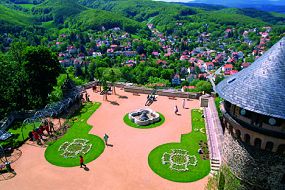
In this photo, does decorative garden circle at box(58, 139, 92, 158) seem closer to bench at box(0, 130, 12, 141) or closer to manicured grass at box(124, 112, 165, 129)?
bench at box(0, 130, 12, 141)

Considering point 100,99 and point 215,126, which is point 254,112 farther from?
point 100,99

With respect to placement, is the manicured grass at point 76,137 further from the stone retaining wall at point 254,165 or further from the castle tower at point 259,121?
the castle tower at point 259,121

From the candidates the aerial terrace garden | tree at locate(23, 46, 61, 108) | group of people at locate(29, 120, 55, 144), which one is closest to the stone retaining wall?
the aerial terrace garden

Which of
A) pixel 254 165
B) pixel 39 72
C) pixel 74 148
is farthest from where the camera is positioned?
pixel 39 72

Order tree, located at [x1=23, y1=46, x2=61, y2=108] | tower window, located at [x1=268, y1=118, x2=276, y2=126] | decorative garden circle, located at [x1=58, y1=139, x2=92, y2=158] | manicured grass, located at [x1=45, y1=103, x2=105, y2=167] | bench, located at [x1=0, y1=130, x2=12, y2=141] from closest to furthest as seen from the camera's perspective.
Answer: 1. tower window, located at [x1=268, y1=118, x2=276, y2=126]
2. manicured grass, located at [x1=45, y1=103, x2=105, y2=167]
3. decorative garden circle, located at [x1=58, y1=139, x2=92, y2=158]
4. bench, located at [x1=0, y1=130, x2=12, y2=141]
5. tree, located at [x1=23, y1=46, x2=61, y2=108]

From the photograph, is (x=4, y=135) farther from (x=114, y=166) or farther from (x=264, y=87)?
(x=264, y=87)

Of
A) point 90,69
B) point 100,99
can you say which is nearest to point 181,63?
point 90,69

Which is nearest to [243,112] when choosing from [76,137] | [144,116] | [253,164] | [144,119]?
[253,164]
